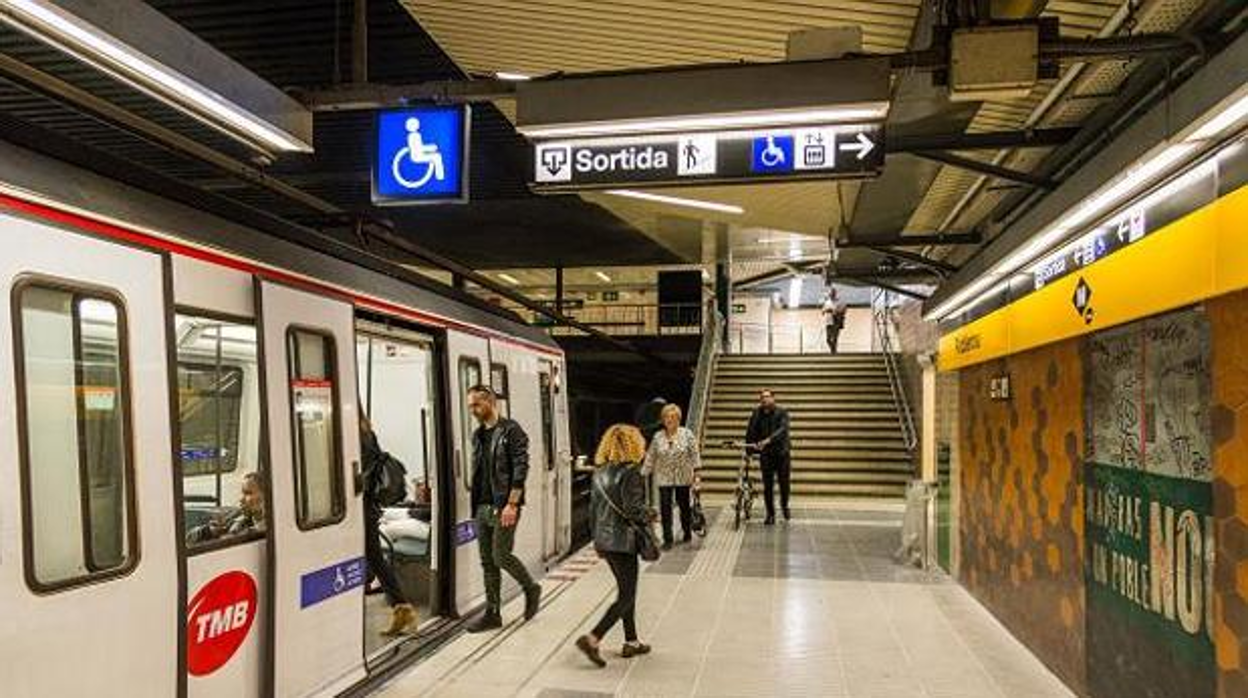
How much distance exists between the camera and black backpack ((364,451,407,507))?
606 cm

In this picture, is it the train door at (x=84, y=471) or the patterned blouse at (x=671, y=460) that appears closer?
the train door at (x=84, y=471)

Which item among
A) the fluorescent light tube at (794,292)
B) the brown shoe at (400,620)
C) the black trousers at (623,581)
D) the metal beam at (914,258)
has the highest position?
the fluorescent light tube at (794,292)

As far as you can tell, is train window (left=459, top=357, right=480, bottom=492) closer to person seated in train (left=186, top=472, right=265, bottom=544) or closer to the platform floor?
the platform floor

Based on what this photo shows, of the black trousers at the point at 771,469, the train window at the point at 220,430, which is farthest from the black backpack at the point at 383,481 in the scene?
the black trousers at the point at 771,469

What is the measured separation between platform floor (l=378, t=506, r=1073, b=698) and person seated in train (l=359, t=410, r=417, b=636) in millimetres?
319

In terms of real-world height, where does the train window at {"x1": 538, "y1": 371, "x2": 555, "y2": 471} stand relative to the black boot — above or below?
above

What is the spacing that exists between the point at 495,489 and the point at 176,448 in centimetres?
271

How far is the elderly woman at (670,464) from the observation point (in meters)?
9.49

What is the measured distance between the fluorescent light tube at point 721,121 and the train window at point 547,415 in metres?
4.70

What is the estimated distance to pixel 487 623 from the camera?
19.9 feet

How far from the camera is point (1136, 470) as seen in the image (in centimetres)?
405

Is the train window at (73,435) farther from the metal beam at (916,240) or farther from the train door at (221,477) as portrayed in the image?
the metal beam at (916,240)

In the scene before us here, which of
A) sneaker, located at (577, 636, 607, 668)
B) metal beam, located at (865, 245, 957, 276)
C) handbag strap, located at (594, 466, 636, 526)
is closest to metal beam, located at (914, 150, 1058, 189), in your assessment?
metal beam, located at (865, 245, 957, 276)

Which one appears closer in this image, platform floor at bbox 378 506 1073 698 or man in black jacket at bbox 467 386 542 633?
platform floor at bbox 378 506 1073 698
